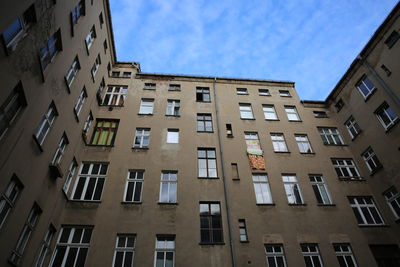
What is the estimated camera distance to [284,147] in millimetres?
19359

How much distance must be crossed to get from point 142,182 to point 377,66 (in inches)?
715

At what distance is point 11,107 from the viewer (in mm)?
9625

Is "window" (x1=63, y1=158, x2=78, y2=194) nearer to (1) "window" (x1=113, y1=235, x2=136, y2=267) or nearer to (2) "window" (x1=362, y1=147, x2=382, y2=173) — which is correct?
(1) "window" (x1=113, y1=235, x2=136, y2=267)

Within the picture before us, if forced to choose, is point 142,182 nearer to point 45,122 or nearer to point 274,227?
point 45,122

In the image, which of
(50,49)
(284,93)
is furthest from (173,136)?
(284,93)

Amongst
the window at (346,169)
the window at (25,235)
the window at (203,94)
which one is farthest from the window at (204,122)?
the window at (25,235)

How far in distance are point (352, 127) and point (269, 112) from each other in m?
6.47

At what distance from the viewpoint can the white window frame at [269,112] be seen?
70.7 feet

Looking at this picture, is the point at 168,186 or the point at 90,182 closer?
the point at 90,182

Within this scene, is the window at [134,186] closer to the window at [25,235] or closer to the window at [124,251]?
the window at [124,251]

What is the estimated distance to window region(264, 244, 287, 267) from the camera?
13.6 metres

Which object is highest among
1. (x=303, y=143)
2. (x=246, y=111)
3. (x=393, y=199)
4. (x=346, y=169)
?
(x=246, y=111)

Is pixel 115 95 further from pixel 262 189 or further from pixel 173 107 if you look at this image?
pixel 262 189

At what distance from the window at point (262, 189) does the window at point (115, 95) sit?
12.1 meters
